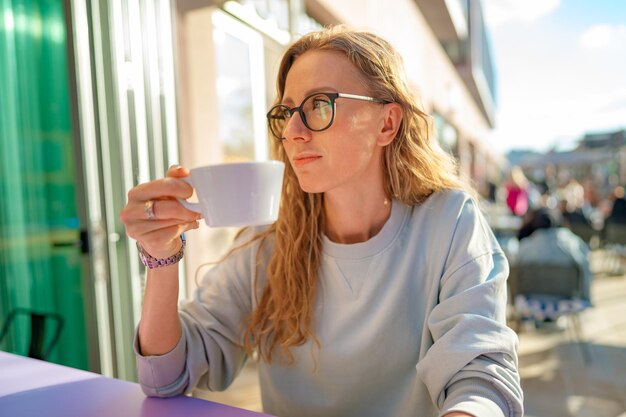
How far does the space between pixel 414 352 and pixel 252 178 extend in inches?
25.1

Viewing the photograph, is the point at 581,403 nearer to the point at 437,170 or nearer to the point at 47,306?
the point at 437,170

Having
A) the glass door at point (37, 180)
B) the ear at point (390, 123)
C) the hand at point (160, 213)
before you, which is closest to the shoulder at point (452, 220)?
the ear at point (390, 123)

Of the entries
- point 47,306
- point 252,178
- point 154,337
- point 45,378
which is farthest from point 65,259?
point 252,178

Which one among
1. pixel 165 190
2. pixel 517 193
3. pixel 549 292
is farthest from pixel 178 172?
pixel 517 193

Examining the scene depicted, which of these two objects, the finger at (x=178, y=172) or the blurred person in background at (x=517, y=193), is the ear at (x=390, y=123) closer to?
the finger at (x=178, y=172)

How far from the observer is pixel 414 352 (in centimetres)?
104

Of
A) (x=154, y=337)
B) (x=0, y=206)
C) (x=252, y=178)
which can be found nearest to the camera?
(x=252, y=178)

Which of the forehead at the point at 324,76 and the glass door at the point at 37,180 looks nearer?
the forehead at the point at 324,76

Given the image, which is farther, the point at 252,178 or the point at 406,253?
the point at 406,253

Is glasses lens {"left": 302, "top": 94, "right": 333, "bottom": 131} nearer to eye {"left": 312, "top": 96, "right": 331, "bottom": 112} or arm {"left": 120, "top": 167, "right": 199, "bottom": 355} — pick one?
eye {"left": 312, "top": 96, "right": 331, "bottom": 112}

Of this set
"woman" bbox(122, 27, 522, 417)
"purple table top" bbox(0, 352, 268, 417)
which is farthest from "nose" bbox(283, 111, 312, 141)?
"purple table top" bbox(0, 352, 268, 417)

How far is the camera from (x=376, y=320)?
1.06 meters

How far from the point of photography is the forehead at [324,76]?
3.46ft

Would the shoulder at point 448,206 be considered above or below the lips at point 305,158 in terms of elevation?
below
